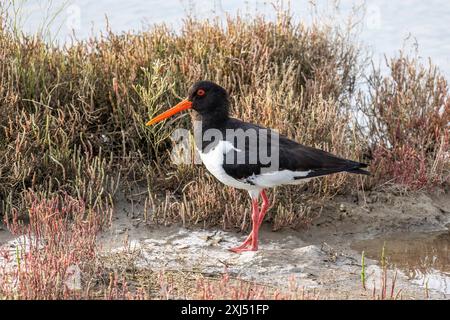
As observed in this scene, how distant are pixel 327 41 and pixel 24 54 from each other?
3526mm

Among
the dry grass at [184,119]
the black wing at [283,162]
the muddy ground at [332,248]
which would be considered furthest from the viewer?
the dry grass at [184,119]

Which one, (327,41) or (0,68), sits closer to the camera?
(0,68)

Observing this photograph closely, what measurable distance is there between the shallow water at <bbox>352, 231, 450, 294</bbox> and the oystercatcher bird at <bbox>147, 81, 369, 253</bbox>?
2.98 ft

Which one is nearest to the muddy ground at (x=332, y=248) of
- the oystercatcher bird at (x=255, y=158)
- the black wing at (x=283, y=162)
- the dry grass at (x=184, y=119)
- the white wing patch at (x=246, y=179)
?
the dry grass at (x=184, y=119)

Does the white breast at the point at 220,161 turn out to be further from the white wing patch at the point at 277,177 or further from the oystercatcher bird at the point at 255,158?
the white wing patch at the point at 277,177

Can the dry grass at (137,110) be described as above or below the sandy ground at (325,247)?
above

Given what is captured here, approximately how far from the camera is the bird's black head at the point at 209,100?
677cm

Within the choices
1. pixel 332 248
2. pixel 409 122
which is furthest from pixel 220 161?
pixel 409 122

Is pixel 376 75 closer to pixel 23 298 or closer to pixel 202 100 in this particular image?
pixel 202 100

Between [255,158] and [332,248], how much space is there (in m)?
1.18

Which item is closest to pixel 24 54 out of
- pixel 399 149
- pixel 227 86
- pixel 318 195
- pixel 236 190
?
pixel 227 86

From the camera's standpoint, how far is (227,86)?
8.33m

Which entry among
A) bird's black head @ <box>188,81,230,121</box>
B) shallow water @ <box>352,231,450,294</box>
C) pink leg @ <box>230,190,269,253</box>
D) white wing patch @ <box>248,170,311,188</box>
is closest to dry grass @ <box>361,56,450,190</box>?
shallow water @ <box>352,231,450,294</box>

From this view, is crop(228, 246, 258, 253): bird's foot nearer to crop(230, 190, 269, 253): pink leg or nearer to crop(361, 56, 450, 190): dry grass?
crop(230, 190, 269, 253): pink leg
